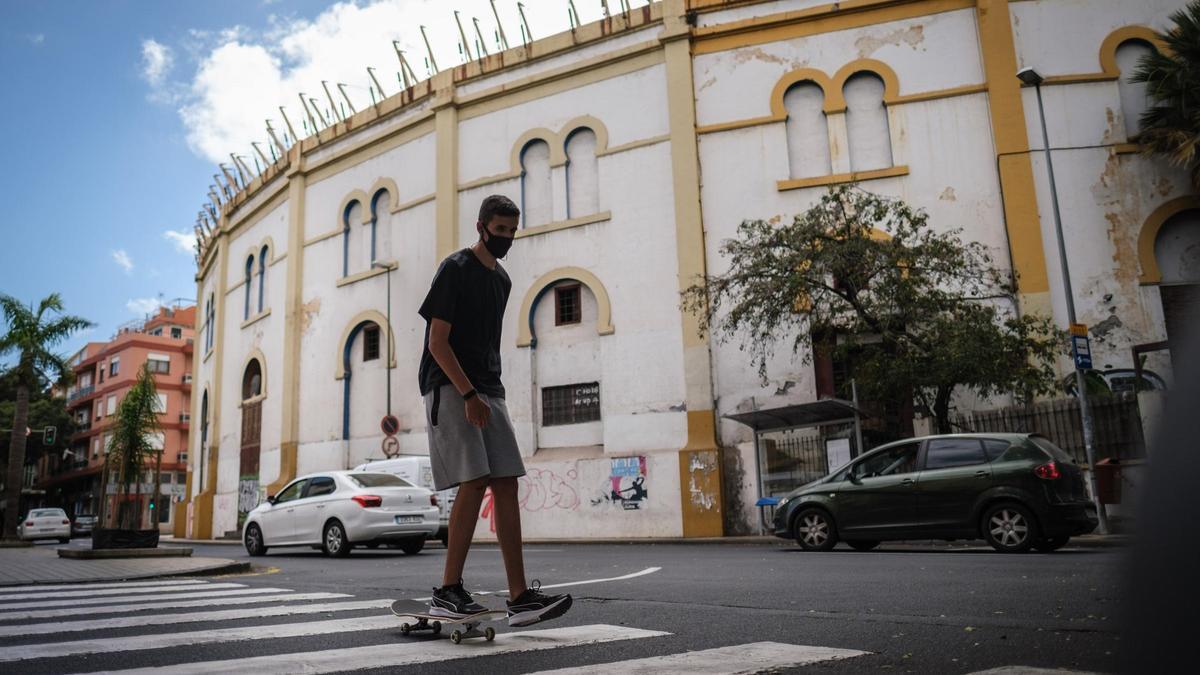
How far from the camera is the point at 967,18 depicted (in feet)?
68.2

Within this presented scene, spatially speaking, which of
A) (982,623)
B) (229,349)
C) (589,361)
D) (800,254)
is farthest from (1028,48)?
(229,349)

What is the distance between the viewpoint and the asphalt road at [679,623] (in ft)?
11.9

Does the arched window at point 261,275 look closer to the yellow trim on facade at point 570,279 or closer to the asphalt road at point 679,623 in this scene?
the yellow trim on facade at point 570,279

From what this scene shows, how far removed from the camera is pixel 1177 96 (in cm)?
1866

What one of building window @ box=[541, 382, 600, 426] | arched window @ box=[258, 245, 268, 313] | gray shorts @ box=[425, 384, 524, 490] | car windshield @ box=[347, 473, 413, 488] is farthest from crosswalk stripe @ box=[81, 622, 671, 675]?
arched window @ box=[258, 245, 268, 313]

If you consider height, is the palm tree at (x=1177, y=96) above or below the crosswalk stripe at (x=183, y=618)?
above

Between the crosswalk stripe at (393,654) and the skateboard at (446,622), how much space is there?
0.04 m

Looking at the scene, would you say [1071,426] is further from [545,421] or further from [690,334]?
[545,421]

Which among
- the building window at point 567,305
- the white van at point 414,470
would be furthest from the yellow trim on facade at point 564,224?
the white van at point 414,470

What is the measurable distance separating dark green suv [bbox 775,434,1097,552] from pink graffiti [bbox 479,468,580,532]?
10067 mm

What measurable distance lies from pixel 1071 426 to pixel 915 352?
3262 mm

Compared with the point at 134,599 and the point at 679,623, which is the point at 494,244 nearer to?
the point at 679,623

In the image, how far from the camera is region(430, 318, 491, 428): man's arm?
4.28m

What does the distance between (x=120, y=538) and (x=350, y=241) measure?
16.3 m
